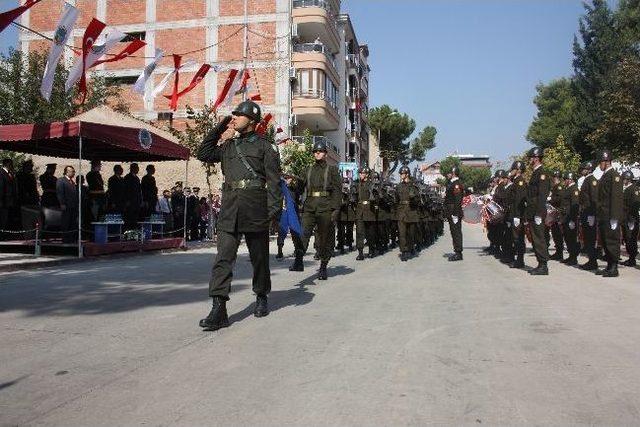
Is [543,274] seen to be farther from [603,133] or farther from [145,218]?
[603,133]

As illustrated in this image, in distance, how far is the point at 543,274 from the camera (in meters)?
9.94

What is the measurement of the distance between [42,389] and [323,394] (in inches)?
66.3

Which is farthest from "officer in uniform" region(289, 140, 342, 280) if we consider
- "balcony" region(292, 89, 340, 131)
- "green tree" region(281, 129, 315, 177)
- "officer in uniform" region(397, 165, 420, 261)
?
"balcony" region(292, 89, 340, 131)

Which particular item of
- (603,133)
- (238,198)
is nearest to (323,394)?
(238,198)

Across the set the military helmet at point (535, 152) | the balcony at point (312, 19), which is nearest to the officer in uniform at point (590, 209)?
the military helmet at point (535, 152)

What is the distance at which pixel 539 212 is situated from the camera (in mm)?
9938

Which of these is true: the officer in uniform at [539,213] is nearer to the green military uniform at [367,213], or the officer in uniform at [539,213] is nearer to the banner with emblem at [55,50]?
the green military uniform at [367,213]

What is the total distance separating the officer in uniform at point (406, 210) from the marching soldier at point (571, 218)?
3349 mm

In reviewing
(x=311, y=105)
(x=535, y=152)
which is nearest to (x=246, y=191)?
(x=535, y=152)

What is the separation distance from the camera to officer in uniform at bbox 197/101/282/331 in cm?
542

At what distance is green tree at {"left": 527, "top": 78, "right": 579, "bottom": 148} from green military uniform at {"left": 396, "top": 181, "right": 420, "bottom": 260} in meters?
51.9

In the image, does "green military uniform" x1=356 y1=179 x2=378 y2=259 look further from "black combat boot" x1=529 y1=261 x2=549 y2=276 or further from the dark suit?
the dark suit

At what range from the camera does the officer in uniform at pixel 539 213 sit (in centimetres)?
990

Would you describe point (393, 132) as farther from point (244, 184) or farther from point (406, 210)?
point (244, 184)
